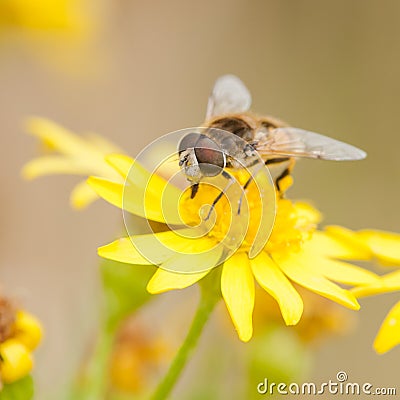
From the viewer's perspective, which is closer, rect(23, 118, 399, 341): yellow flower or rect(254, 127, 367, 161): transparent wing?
rect(23, 118, 399, 341): yellow flower

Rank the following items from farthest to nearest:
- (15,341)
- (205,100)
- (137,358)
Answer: (205,100) → (137,358) → (15,341)

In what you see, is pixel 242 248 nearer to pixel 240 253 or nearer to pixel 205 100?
pixel 240 253

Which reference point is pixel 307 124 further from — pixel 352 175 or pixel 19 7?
pixel 19 7

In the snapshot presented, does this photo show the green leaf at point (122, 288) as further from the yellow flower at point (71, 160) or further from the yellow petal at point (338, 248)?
the yellow petal at point (338, 248)

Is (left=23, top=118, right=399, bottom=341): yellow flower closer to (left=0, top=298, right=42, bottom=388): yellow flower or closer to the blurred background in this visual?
(left=0, top=298, right=42, bottom=388): yellow flower

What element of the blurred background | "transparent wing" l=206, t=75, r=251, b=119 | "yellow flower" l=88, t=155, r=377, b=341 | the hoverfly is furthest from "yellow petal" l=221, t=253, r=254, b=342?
the blurred background

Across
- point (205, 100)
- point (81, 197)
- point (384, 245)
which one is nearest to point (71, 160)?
point (81, 197)

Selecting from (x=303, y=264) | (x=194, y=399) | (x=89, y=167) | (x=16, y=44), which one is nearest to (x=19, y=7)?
(x=16, y=44)
